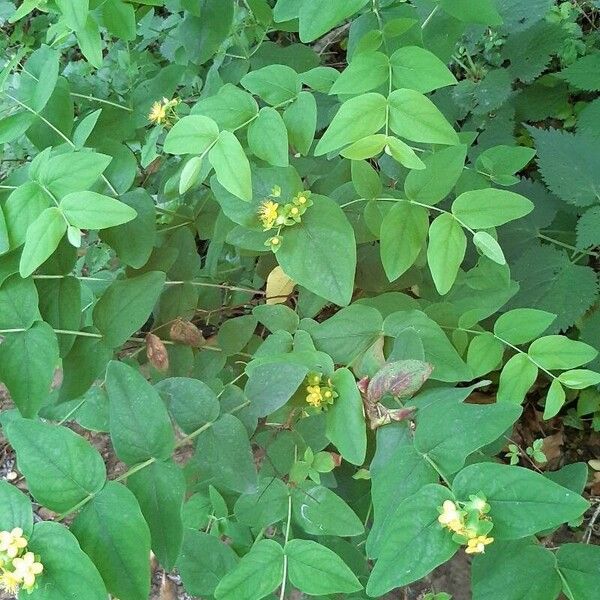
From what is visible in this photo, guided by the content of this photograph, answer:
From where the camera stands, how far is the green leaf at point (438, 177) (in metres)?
1.01

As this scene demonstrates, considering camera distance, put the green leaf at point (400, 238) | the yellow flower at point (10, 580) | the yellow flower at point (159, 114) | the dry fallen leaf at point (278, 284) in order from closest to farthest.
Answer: the yellow flower at point (10, 580) → the green leaf at point (400, 238) → the yellow flower at point (159, 114) → the dry fallen leaf at point (278, 284)

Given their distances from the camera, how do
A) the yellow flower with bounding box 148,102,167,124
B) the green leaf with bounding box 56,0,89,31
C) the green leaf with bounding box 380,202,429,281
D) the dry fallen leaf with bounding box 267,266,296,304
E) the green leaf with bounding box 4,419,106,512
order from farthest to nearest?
the dry fallen leaf with bounding box 267,266,296,304 < the yellow flower with bounding box 148,102,167,124 < the green leaf with bounding box 380,202,429,281 < the green leaf with bounding box 56,0,89,31 < the green leaf with bounding box 4,419,106,512

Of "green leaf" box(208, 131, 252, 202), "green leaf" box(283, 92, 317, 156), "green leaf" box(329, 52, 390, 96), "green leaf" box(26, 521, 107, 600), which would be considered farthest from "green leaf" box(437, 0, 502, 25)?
"green leaf" box(26, 521, 107, 600)

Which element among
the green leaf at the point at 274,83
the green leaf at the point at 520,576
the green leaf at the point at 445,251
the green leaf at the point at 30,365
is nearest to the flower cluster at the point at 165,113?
the green leaf at the point at 274,83

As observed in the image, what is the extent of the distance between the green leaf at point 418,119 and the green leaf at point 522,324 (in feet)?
1.06

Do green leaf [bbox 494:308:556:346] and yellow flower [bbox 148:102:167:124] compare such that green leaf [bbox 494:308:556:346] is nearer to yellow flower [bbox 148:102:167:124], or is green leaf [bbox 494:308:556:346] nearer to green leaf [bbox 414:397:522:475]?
green leaf [bbox 414:397:522:475]

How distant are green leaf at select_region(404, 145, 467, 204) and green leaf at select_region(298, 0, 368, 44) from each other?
0.26 metres

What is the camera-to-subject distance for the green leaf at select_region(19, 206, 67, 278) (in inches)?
34.2

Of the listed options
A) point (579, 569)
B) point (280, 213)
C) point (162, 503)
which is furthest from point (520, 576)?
point (280, 213)

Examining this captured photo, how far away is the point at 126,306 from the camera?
3.58 ft

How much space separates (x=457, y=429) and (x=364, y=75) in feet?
1.62

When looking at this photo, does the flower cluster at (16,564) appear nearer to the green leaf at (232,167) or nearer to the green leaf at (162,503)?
the green leaf at (162,503)

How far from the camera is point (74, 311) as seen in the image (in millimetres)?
1086

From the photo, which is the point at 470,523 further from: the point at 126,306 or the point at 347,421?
the point at 126,306
